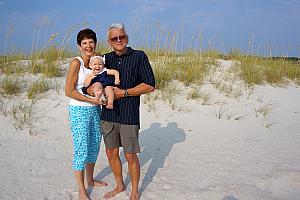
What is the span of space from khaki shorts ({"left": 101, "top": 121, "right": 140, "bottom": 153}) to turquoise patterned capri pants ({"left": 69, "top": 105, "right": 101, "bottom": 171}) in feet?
0.45

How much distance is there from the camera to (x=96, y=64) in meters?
2.88

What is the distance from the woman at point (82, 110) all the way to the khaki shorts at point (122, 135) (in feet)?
0.51

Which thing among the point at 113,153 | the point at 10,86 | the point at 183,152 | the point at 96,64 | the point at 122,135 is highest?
the point at 96,64

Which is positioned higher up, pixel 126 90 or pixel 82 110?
pixel 126 90

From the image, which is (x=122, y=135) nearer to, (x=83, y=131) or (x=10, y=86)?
(x=83, y=131)

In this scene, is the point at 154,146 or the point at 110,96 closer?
the point at 110,96

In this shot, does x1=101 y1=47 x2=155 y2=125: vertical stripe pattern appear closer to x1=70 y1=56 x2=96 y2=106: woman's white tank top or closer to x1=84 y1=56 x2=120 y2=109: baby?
x1=84 y1=56 x2=120 y2=109: baby

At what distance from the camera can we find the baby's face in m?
2.88

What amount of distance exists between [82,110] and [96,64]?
20.5 inches

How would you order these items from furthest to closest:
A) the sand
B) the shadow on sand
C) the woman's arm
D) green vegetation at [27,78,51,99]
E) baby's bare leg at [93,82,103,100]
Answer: green vegetation at [27,78,51,99], the shadow on sand, the sand, the woman's arm, baby's bare leg at [93,82,103,100]

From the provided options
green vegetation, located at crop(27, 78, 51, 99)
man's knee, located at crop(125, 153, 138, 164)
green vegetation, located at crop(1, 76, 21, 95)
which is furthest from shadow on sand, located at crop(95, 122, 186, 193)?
green vegetation, located at crop(1, 76, 21, 95)

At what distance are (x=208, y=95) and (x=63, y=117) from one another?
3.58 m

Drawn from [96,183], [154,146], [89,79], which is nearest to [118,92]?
[89,79]

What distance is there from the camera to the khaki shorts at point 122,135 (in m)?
3.03
